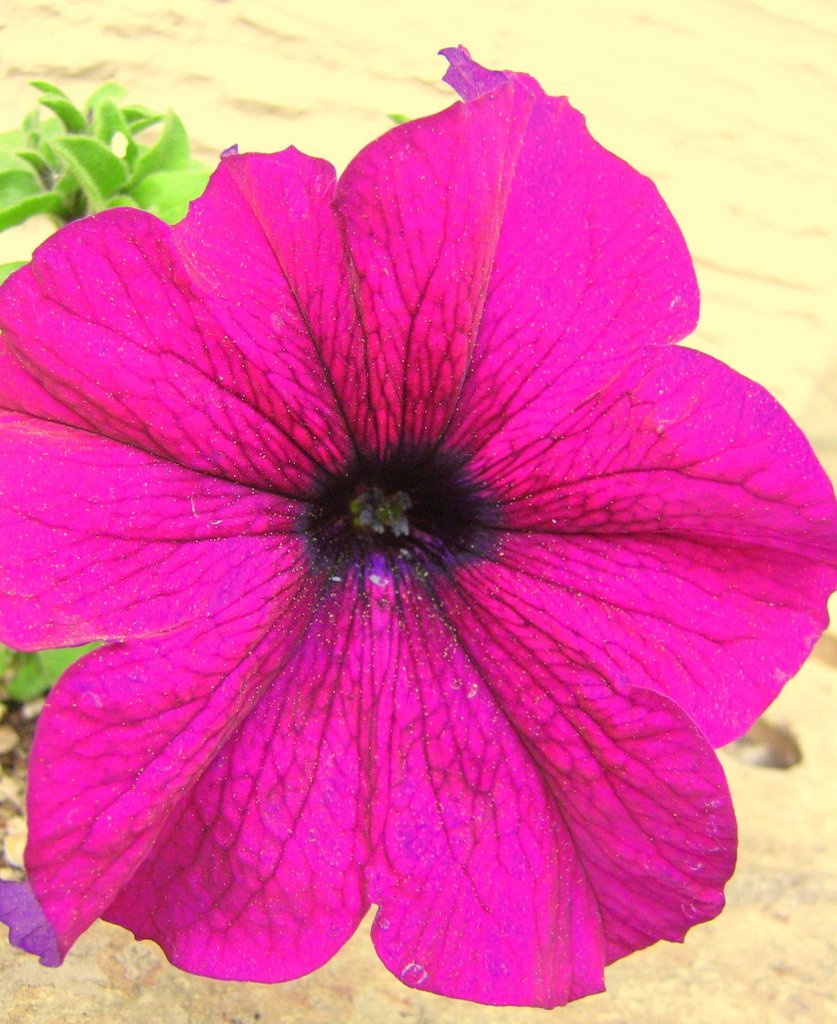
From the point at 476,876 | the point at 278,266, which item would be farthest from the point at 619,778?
the point at 278,266

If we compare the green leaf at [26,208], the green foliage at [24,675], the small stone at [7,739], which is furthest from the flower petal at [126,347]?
the small stone at [7,739]

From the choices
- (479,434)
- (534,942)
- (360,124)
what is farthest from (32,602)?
(360,124)

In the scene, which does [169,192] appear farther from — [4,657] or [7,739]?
[7,739]

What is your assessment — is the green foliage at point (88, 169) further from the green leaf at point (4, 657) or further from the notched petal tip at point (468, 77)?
the green leaf at point (4, 657)

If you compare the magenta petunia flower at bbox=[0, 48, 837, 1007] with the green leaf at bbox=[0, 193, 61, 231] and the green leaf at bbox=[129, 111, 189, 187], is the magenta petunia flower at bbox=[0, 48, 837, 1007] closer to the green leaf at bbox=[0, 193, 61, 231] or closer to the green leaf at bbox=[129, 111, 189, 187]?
the green leaf at bbox=[0, 193, 61, 231]

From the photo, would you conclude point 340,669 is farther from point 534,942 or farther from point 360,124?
point 360,124

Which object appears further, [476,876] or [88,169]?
[88,169]
